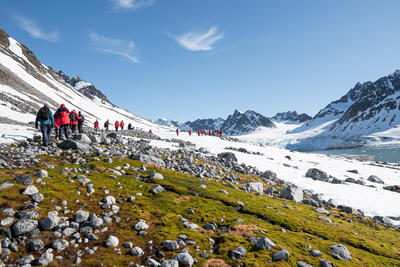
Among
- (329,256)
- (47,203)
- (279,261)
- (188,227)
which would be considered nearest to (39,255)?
(47,203)

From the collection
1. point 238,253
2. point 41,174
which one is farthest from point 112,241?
point 41,174

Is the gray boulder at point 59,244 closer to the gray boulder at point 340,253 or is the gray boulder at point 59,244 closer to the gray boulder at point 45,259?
the gray boulder at point 45,259

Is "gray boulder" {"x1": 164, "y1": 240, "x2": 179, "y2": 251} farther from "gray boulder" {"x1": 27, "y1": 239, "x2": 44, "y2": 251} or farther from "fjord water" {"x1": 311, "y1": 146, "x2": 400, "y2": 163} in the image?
"fjord water" {"x1": 311, "y1": 146, "x2": 400, "y2": 163}

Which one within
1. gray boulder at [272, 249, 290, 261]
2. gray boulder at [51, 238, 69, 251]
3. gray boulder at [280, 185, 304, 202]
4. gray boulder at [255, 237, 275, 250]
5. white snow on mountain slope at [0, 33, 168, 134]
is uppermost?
white snow on mountain slope at [0, 33, 168, 134]

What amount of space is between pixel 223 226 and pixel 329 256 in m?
3.65

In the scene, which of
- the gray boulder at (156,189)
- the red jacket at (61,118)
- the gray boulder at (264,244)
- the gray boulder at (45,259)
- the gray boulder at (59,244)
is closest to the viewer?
the gray boulder at (45,259)

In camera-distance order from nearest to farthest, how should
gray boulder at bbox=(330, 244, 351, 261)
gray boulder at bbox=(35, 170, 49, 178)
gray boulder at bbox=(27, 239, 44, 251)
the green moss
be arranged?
gray boulder at bbox=(27, 239, 44, 251)
the green moss
gray boulder at bbox=(330, 244, 351, 261)
gray boulder at bbox=(35, 170, 49, 178)

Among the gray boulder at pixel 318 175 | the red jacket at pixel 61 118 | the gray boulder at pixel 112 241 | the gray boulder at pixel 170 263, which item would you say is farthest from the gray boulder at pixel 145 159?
the gray boulder at pixel 318 175

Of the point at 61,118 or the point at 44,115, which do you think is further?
the point at 61,118

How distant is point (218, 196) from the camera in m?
11.6

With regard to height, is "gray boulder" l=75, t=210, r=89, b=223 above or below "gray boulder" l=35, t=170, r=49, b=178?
below

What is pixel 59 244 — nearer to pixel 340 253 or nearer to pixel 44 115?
pixel 340 253

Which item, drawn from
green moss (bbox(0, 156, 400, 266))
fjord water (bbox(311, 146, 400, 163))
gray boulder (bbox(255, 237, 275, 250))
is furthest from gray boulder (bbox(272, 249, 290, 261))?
fjord water (bbox(311, 146, 400, 163))

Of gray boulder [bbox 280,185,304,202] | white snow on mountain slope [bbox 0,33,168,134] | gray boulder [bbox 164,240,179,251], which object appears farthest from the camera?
white snow on mountain slope [bbox 0,33,168,134]
